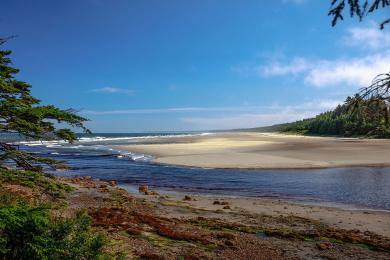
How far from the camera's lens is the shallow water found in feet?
65.4

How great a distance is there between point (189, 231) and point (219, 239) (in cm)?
108

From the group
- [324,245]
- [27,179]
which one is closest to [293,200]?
[324,245]

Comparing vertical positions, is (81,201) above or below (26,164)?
below

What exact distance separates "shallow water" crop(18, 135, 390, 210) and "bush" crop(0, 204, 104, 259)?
13135 millimetres

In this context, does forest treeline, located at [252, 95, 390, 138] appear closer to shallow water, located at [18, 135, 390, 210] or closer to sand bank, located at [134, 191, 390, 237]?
shallow water, located at [18, 135, 390, 210]

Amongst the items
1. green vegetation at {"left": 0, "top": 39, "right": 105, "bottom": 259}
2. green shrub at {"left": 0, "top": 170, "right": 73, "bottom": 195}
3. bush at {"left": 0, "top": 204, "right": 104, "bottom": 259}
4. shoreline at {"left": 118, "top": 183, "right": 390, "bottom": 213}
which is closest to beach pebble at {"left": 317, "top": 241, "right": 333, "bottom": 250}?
bush at {"left": 0, "top": 204, "right": 104, "bottom": 259}

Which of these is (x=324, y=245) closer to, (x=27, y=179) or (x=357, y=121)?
(x=27, y=179)

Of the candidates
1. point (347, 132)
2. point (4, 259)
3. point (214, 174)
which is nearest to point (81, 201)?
point (4, 259)

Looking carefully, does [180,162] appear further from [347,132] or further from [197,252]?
[347,132]

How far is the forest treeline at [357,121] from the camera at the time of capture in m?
4.18

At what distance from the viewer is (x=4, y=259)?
6410 mm

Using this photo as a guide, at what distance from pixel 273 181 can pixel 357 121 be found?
50.1 meters

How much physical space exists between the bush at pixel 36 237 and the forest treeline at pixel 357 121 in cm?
406

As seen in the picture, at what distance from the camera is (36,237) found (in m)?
6.17
